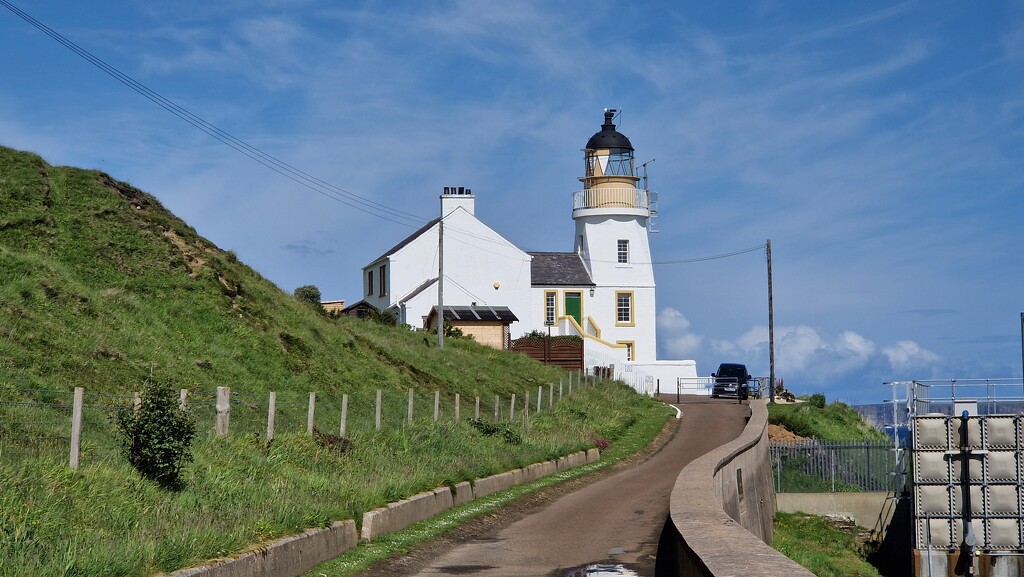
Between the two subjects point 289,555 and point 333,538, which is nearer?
point 289,555

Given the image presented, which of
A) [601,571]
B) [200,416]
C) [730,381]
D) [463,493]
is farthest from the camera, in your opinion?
[730,381]

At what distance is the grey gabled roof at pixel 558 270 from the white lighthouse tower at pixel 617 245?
560mm

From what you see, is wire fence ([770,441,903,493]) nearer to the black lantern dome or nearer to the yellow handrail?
the yellow handrail

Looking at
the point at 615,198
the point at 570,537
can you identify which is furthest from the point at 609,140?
the point at 570,537

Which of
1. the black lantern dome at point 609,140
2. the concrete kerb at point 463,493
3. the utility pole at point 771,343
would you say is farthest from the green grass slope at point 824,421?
the concrete kerb at point 463,493

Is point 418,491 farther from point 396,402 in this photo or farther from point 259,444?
point 396,402

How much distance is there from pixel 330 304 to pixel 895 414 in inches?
1991

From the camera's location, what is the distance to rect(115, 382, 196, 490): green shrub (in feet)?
40.7

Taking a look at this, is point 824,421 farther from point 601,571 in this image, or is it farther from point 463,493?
point 601,571

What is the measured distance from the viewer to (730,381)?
57.1 metres

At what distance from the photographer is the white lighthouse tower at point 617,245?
68.0 m

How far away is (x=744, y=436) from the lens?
24281 millimetres

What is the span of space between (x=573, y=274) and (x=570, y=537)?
53265 mm

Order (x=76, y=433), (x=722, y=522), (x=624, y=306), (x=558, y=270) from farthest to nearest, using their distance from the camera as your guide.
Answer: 1. (x=558, y=270)
2. (x=624, y=306)
3. (x=76, y=433)
4. (x=722, y=522)
